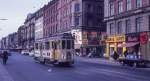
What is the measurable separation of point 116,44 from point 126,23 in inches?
247

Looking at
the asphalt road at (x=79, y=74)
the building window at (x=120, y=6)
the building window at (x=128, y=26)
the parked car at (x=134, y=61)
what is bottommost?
the asphalt road at (x=79, y=74)

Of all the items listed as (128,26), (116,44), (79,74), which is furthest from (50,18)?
(79,74)

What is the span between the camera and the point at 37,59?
166ft

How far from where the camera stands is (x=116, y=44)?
62.2m

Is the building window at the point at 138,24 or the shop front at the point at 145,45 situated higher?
the building window at the point at 138,24

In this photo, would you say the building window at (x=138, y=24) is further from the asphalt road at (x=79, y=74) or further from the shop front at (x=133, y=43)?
the asphalt road at (x=79, y=74)

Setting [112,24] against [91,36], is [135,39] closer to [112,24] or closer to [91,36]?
[112,24]

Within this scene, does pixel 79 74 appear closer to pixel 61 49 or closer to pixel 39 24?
pixel 61 49

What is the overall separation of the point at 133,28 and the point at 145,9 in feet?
15.9

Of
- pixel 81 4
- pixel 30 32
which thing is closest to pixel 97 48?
pixel 81 4

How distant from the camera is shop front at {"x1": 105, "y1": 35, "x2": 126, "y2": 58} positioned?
193 feet

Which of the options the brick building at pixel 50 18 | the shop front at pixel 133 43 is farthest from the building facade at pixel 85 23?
the shop front at pixel 133 43

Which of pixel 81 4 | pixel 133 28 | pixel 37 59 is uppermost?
pixel 81 4

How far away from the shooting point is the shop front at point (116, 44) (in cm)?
5888
